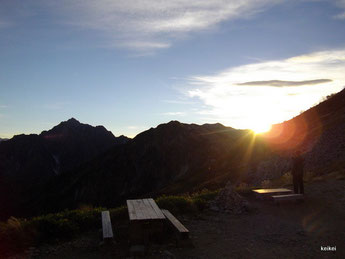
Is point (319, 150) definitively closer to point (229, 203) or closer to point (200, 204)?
point (229, 203)

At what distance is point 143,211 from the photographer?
923cm

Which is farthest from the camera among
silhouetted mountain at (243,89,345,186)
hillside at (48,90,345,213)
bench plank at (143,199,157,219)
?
hillside at (48,90,345,213)

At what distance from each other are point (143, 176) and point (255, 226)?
9252 centimetres

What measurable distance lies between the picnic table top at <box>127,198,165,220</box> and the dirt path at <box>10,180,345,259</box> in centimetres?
86

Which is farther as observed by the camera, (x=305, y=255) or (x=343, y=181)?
(x=343, y=181)

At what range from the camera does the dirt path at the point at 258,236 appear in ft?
26.9

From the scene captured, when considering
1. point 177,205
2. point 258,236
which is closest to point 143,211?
point 258,236

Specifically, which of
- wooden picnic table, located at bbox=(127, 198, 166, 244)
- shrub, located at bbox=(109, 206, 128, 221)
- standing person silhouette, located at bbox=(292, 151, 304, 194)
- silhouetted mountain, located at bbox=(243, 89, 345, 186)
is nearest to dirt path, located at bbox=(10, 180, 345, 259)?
wooden picnic table, located at bbox=(127, 198, 166, 244)

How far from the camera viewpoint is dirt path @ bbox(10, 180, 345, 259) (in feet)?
26.9

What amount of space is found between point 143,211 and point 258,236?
3.61 metres

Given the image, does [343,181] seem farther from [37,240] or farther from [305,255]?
[37,240]

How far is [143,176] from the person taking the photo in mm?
101688

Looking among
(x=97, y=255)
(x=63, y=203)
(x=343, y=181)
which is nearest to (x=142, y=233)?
(x=97, y=255)

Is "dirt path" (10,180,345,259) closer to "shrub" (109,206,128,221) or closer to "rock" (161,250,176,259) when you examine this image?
"rock" (161,250,176,259)
